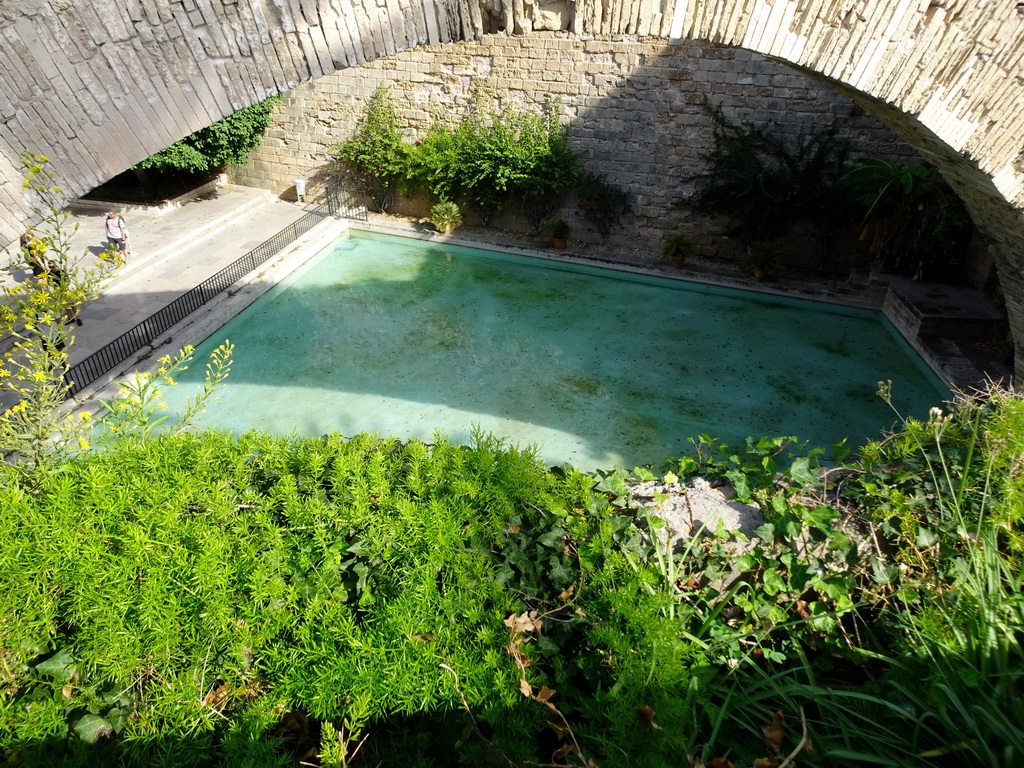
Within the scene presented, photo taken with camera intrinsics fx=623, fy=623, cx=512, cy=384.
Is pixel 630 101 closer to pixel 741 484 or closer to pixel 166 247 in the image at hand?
pixel 166 247

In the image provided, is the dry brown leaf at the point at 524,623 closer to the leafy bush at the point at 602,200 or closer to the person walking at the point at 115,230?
the person walking at the point at 115,230

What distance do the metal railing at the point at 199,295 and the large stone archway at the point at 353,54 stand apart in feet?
8.30

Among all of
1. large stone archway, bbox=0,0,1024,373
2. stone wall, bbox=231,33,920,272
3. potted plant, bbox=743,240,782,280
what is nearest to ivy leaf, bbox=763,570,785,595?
large stone archway, bbox=0,0,1024,373

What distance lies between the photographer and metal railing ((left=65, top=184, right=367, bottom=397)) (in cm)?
725

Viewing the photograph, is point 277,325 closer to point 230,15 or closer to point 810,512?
point 230,15

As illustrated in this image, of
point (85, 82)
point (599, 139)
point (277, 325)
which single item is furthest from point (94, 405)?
point (599, 139)

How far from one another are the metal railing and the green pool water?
593 millimetres

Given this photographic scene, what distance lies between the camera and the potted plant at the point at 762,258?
10609 mm

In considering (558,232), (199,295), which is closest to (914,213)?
(558,232)

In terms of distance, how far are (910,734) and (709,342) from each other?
765 centimetres

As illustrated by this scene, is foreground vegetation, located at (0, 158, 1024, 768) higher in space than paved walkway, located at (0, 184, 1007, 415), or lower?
higher

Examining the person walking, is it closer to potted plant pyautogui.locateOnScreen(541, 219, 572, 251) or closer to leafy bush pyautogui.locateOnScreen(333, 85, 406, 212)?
leafy bush pyautogui.locateOnScreen(333, 85, 406, 212)

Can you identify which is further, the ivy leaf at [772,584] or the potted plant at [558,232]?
the potted plant at [558,232]

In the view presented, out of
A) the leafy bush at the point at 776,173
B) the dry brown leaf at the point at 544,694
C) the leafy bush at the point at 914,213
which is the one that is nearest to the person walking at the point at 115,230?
the leafy bush at the point at 776,173
